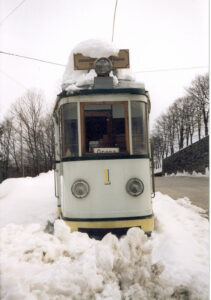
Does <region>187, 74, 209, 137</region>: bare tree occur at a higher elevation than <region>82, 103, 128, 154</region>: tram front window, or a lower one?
higher

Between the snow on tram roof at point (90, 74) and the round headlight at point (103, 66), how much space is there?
11cm

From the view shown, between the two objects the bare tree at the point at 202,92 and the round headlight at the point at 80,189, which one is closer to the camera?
the bare tree at the point at 202,92

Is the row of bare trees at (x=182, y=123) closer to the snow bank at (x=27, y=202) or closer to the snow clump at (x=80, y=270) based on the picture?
the snow clump at (x=80, y=270)

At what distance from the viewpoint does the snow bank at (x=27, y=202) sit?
5.34 m

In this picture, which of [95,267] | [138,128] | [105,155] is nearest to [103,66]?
[138,128]

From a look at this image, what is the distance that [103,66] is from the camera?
427cm

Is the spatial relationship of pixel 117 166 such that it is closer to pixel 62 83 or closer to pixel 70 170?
pixel 70 170

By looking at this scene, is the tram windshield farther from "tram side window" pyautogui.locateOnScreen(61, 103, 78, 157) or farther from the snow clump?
the snow clump

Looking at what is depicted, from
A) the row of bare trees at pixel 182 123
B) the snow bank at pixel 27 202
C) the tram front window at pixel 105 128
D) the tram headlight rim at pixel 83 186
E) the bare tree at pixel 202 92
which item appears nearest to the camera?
the bare tree at pixel 202 92

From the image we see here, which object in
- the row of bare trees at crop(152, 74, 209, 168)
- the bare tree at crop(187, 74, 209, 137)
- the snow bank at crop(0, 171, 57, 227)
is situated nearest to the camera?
the bare tree at crop(187, 74, 209, 137)

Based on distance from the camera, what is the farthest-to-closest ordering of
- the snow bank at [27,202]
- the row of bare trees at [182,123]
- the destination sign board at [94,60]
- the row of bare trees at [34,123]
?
the row of bare trees at [34,123] < the snow bank at [27,202] < the destination sign board at [94,60] < the row of bare trees at [182,123]

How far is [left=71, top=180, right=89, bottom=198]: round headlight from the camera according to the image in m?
3.98

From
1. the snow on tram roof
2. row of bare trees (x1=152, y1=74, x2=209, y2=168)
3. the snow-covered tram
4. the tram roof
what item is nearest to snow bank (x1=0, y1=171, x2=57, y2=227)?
the snow-covered tram

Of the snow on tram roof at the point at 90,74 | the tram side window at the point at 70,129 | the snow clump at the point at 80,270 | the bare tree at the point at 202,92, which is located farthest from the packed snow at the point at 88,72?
the snow clump at the point at 80,270
